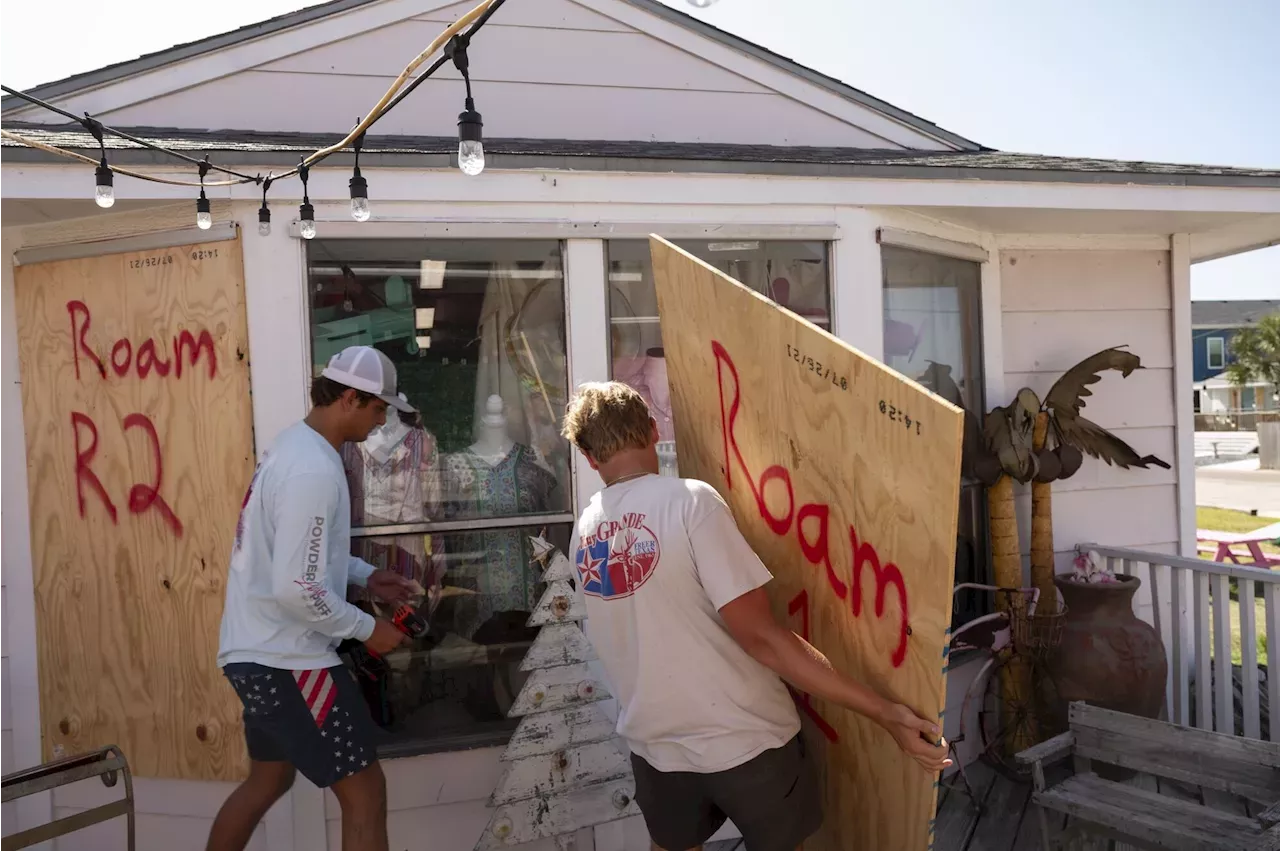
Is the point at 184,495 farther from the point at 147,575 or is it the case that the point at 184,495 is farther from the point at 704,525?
the point at 704,525

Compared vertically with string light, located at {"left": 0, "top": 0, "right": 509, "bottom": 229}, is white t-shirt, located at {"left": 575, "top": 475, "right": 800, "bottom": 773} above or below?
below

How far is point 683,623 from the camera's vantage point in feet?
6.48

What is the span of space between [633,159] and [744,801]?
89.0 inches

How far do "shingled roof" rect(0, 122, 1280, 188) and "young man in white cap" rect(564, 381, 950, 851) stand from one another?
1.46 metres

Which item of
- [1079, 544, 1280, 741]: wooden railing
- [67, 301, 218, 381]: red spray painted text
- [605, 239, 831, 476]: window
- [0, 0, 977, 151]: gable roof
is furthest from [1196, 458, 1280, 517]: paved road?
[67, 301, 218, 381]: red spray painted text

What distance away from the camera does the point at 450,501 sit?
3396 millimetres

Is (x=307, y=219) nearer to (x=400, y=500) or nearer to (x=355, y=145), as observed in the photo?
(x=355, y=145)

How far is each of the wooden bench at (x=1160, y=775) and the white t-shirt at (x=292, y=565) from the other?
2.28 m

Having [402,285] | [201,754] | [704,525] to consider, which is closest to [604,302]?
[402,285]

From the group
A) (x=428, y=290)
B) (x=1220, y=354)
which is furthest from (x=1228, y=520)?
(x=1220, y=354)

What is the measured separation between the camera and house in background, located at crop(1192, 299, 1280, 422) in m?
41.6

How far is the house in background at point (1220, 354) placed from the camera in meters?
41.6
